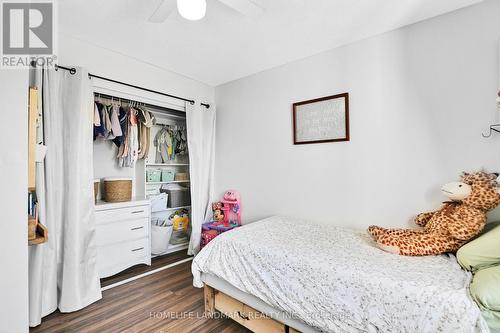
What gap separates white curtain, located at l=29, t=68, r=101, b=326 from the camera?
1950 millimetres

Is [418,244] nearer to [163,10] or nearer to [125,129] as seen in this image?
[163,10]

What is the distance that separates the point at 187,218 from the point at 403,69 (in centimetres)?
331

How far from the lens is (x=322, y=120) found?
251 cm

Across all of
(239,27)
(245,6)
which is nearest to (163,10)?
(245,6)

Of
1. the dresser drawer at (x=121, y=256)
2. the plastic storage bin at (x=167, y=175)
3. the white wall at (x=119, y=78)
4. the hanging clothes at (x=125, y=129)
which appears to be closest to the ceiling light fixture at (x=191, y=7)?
the white wall at (x=119, y=78)

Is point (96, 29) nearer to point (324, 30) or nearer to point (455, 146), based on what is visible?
point (324, 30)

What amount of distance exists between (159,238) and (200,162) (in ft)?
3.85

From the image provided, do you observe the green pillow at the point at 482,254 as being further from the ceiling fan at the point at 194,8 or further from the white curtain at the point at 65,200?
the white curtain at the point at 65,200

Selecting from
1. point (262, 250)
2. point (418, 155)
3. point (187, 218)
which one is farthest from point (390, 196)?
point (187, 218)

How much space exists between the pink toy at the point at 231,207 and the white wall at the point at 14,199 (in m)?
2.11

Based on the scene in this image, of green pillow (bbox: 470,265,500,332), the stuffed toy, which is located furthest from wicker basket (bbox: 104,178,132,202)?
green pillow (bbox: 470,265,500,332)

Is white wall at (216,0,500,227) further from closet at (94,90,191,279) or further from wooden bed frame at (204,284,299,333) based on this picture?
closet at (94,90,191,279)

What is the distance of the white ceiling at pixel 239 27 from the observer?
5.88 feet

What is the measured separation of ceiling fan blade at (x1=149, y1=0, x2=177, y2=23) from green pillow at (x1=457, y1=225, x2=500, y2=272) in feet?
7.41
